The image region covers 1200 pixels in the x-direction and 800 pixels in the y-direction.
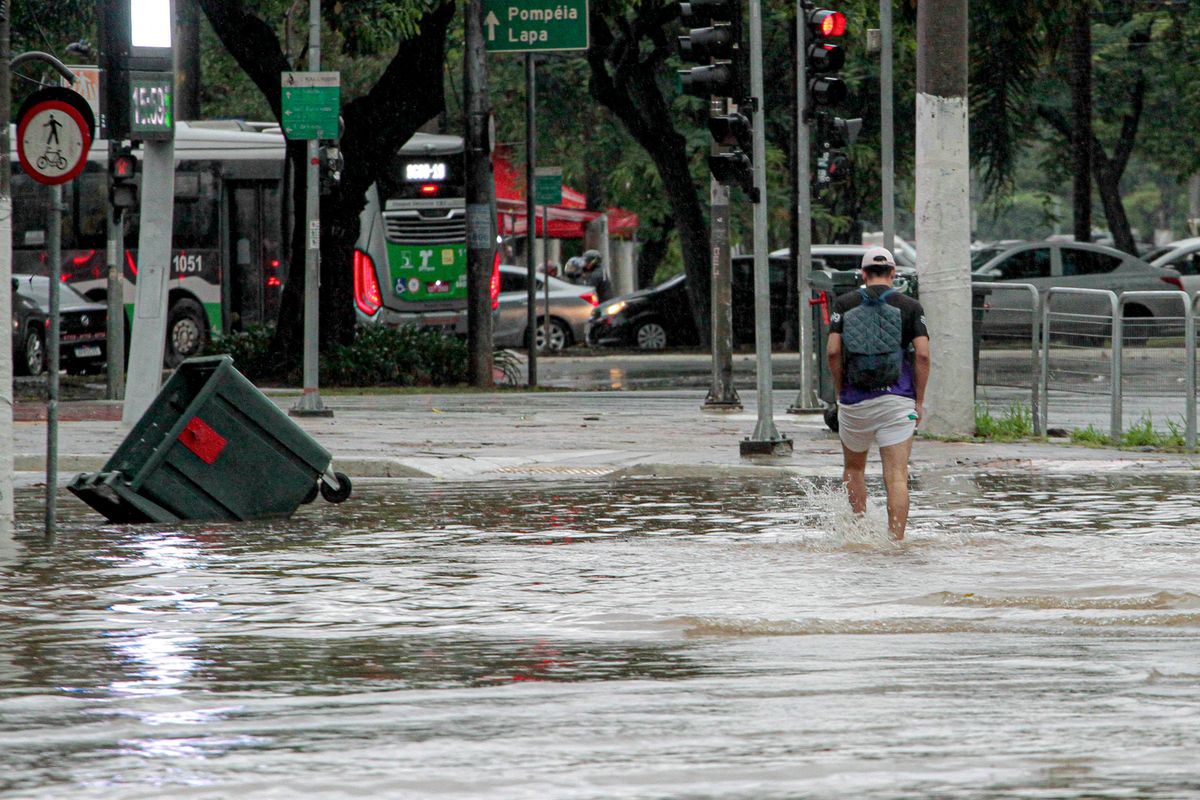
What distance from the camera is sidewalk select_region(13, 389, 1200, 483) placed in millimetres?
16812

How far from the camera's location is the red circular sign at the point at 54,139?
12578 millimetres

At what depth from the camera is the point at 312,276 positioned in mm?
22297

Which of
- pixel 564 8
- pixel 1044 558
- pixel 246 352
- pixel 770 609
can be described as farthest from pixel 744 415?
pixel 770 609

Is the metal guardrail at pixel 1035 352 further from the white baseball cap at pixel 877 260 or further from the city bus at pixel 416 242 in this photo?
the city bus at pixel 416 242

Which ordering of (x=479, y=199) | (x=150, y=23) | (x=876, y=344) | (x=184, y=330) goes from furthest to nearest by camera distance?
(x=184, y=330)
(x=479, y=199)
(x=150, y=23)
(x=876, y=344)

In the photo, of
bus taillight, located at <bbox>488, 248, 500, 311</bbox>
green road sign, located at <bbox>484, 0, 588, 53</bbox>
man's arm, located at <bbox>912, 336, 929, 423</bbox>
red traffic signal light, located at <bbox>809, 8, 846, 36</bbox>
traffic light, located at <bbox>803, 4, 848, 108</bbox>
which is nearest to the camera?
man's arm, located at <bbox>912, 336, 929, 423</bbox>

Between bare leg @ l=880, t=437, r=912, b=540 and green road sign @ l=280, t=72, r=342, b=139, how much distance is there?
11.5 m

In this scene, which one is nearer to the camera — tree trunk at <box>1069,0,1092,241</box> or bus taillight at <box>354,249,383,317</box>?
bus taillight at <box>354,249,383,317</box>

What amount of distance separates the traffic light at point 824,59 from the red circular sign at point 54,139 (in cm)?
978

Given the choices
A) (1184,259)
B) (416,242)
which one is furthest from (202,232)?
(1184,259)

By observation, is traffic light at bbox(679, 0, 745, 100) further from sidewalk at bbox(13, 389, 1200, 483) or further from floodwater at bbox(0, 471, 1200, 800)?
floodwater at bbox(0, 471, 1200, 800)

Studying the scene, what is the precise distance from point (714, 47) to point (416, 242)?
18913 millimetres

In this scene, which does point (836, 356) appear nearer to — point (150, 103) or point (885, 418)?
point (885, 418)

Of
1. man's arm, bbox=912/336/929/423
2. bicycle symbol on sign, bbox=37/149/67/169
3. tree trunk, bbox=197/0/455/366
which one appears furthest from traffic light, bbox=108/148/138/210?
man's arm, bbox=912/336/929/423
